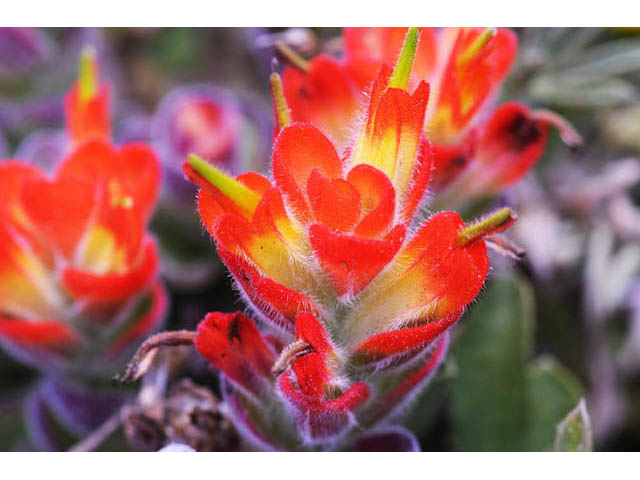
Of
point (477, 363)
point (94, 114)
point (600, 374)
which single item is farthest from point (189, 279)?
point (600, 374)

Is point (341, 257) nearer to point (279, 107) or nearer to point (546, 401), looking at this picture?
point (279, 107)

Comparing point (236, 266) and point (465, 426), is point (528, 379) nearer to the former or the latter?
point (465, 426)

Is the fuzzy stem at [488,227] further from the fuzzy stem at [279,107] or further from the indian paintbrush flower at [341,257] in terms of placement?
the fuzzy stem at [279,107]

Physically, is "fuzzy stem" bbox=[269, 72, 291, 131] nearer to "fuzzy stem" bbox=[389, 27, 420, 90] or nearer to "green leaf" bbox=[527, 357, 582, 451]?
"fuzzy stem" bbox=[389, 27, 420, 90]

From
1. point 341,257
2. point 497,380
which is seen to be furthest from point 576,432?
point 341,257

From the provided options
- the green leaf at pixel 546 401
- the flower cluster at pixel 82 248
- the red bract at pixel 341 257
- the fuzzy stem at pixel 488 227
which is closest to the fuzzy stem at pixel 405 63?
the red bract at pixel 341 257

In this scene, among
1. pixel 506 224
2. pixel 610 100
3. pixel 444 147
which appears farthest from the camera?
pixel 610 100
